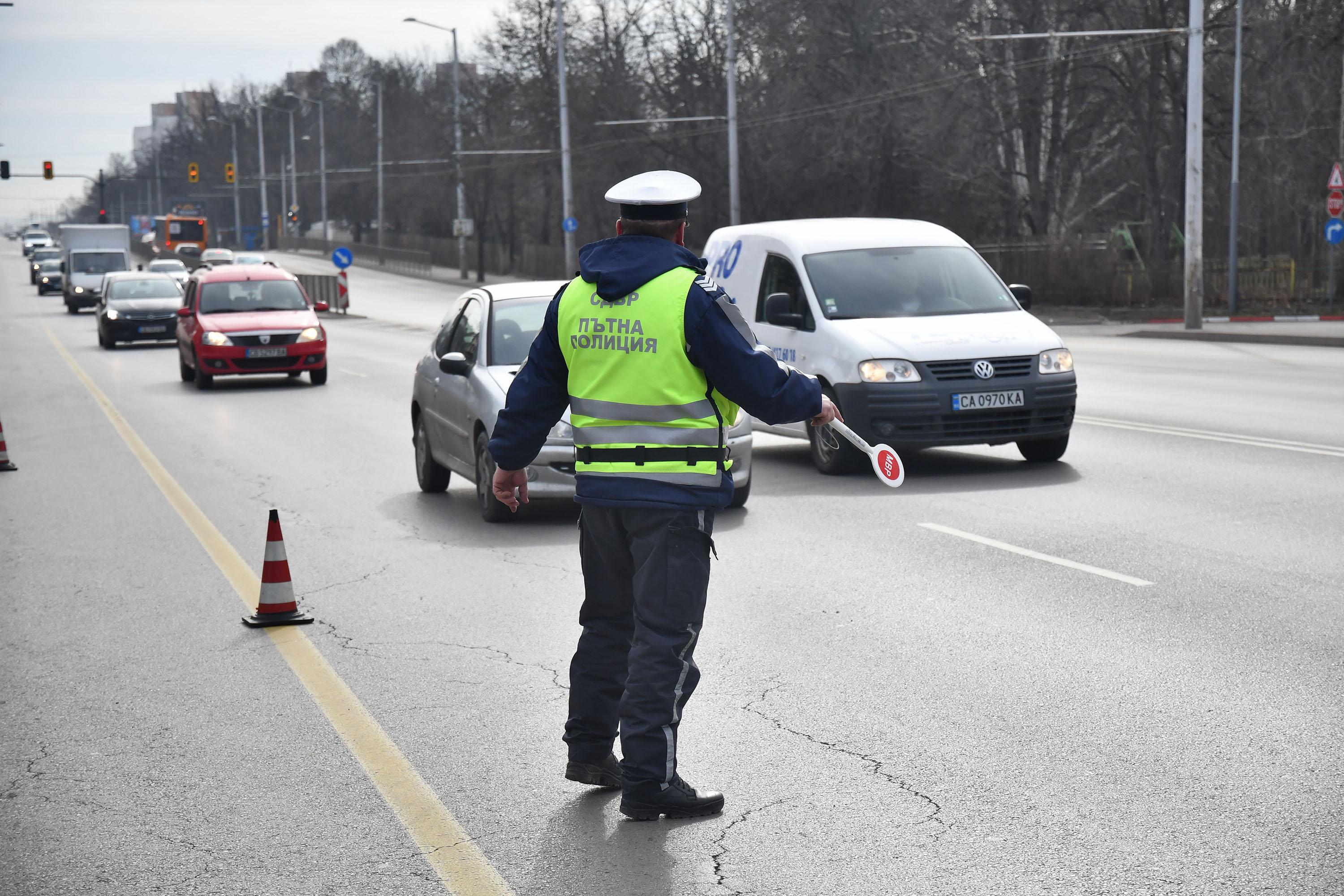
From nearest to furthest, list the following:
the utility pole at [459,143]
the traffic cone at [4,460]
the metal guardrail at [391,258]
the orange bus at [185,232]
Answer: the traffic cone at [4,460]
the utility pole at [459,143]
the metal guardrail at [391,258]
the orange bus at [185,232]

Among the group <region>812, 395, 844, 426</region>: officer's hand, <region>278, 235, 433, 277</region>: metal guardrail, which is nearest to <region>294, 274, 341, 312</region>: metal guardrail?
<region>278, 235, 433, 277</region>: metal guardrail

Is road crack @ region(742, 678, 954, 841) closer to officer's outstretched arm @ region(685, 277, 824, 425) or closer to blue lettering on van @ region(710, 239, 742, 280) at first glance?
officer's outstretched arm @ region(685, 277, 824, 425)

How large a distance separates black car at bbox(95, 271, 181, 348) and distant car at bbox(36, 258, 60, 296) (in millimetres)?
37949

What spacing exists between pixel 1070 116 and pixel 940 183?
5.12 m

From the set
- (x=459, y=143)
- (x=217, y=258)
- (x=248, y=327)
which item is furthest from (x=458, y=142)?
(x=248, y=327)

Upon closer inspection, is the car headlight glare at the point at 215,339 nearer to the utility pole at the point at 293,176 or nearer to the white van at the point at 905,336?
the white van at the point at 905,336

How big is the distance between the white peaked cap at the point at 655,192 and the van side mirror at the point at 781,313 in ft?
25.1

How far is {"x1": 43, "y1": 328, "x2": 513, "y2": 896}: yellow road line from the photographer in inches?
170

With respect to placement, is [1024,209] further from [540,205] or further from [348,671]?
[348,671]

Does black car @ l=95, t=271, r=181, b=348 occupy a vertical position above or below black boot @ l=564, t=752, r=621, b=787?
above

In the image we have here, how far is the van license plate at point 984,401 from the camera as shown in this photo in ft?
39.3

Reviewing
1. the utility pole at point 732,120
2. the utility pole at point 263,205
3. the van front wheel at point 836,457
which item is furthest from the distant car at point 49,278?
the van front wheel at point 836,457

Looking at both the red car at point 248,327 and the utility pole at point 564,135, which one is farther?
the utility pole at point 564,135

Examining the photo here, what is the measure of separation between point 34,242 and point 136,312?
102 meters
